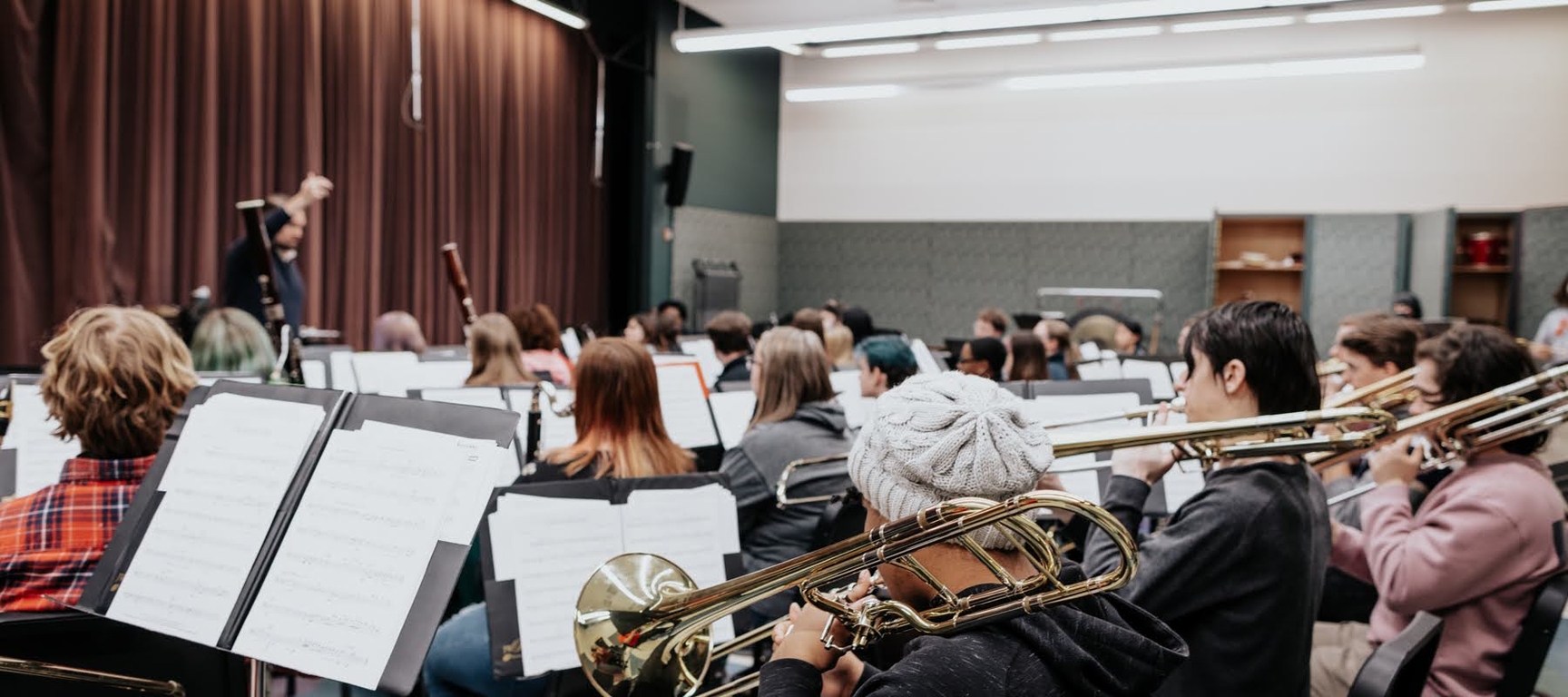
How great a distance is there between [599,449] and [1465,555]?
194 cm

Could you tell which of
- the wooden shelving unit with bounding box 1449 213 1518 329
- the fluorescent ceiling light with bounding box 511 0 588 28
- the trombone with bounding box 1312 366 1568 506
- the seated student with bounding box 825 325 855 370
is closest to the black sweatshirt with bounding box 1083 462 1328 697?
the trombone with bounding box 1312 366 1568 506

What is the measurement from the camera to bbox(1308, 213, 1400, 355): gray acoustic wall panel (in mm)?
10133

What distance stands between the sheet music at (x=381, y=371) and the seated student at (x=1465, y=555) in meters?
3.35

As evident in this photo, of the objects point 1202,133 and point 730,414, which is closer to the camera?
point 730,414

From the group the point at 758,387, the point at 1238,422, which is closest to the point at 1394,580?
the point at 1238,422

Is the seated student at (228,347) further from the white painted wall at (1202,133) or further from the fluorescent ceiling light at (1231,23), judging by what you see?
the white painted wall at (1202,133)

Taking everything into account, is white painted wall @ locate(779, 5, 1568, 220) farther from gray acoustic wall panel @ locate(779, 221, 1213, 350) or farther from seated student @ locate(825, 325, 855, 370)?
seated student @ locate(825, 325, 855, 370)

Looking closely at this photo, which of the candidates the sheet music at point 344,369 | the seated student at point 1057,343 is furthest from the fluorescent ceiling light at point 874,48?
the sheet music at point 344,369

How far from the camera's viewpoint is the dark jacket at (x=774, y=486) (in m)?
3.11

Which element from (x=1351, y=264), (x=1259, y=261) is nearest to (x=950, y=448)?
(x=1351, y=264)

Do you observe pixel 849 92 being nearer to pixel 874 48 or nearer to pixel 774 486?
pixel 874 48

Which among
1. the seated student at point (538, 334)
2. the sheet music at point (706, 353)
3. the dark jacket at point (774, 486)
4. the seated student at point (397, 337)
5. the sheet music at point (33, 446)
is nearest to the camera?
the sheet music at point (33, 446)

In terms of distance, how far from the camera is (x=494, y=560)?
82.4 inches

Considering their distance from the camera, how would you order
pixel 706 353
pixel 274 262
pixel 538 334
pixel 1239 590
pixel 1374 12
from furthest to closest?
pixel 1374 12 → pixel 706 353 → pixel 274 262 → pixel 538 334 → pixel 1239 590
